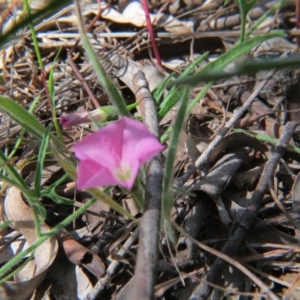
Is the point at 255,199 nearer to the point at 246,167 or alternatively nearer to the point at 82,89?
the point at 246,167

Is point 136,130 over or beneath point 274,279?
over

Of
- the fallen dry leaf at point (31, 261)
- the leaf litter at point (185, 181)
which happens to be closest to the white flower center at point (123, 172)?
the leaf litter at point (185, 181)

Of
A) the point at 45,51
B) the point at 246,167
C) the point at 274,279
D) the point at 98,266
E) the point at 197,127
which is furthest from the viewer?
the point at 45,51

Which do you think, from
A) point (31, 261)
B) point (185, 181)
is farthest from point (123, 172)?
point (31, 261)

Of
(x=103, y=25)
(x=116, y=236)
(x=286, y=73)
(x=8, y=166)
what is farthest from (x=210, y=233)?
(x=103, y=25)

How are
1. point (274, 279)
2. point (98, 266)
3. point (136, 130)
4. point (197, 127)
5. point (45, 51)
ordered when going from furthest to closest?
point (45, 51), point (197, 127), point (98, 266), point (274, 279), point (136, 130)

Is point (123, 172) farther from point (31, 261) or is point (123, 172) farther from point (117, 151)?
point (31, 261)

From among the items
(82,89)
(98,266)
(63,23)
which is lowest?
(98,266)

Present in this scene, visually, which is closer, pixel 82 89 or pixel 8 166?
pixel 8 166

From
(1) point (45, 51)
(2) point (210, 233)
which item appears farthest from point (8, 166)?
(1) point (45, 51)
